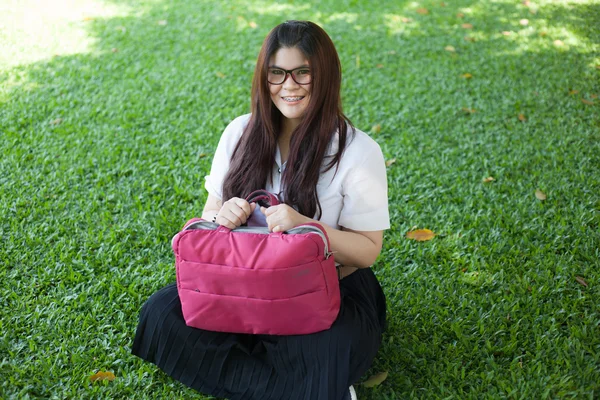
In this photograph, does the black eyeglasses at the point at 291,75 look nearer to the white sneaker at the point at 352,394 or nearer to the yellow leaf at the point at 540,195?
the white sneaker at the point at 352,394

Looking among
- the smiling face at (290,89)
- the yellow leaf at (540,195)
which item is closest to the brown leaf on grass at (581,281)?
the yellow leaf at (540,195)

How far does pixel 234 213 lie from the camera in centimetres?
211

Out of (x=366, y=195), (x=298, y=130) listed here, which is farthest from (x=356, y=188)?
(x=298, y=130)

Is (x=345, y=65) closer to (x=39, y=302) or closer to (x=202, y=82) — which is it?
(x=202, y=82)

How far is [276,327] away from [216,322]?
22 centimetres

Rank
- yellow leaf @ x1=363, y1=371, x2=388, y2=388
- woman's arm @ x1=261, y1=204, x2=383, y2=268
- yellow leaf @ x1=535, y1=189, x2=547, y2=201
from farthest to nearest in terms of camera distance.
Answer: yellow leaf @ x1=535, y1=189, x2=547, y2=201
yellow leaf @ x1=363, y1=371, x2=388, y2=388
woman's arm @ x1=261, y1=204, x2=383, y2=268

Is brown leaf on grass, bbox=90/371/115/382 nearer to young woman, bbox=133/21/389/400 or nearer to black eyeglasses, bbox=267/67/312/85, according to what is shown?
young woman, bbox=133/21/389/400

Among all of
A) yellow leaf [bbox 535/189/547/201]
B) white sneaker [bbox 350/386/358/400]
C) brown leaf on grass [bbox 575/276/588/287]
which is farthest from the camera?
yellow leaf [bbox 535/189/547/201]

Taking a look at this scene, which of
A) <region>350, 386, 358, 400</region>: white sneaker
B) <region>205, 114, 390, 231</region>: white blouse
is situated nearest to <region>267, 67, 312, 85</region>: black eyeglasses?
<region>205, 114, 390, 231</region>: white blouse

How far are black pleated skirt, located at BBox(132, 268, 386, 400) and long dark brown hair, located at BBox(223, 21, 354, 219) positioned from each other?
0.46 meters

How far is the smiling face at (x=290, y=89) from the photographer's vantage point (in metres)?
2.18

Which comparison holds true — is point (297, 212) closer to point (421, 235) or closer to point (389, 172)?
point (421, 235)

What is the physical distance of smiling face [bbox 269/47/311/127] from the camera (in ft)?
7.16

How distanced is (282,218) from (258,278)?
0.23 metres
